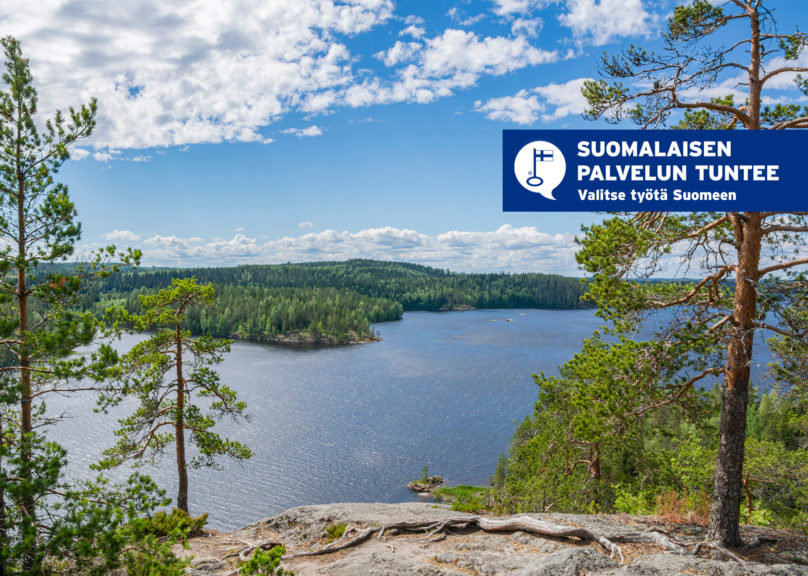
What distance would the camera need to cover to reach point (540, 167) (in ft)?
40.0

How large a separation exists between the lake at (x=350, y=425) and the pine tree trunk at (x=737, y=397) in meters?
20.6

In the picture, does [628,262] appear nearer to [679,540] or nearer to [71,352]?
[679,540]

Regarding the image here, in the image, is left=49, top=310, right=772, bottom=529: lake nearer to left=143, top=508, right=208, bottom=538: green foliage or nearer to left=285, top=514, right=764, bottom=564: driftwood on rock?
left=143, top=508, right=208, bottom=538: green foliage

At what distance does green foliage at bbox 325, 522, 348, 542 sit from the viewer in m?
11.0

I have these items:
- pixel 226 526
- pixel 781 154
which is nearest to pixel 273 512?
pixel 226 526

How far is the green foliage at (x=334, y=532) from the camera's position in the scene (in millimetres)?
10969

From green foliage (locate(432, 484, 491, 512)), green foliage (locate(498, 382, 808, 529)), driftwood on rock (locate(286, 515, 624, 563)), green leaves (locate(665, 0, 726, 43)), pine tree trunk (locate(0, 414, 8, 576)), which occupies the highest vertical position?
green leaves (locate(665, 0, 726, 43))

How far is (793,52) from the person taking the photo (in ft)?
28.4

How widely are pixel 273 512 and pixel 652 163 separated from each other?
3091 centimetres

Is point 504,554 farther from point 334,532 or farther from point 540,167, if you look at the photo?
point 540,167

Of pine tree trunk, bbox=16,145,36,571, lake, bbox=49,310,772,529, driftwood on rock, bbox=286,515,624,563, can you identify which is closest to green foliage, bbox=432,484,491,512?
lake, bbox=49,310,772,529

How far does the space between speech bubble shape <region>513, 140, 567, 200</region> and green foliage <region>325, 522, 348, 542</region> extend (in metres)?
9.05

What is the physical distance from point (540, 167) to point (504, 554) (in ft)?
27.8

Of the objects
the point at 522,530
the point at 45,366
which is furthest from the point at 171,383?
the point at 522,530
